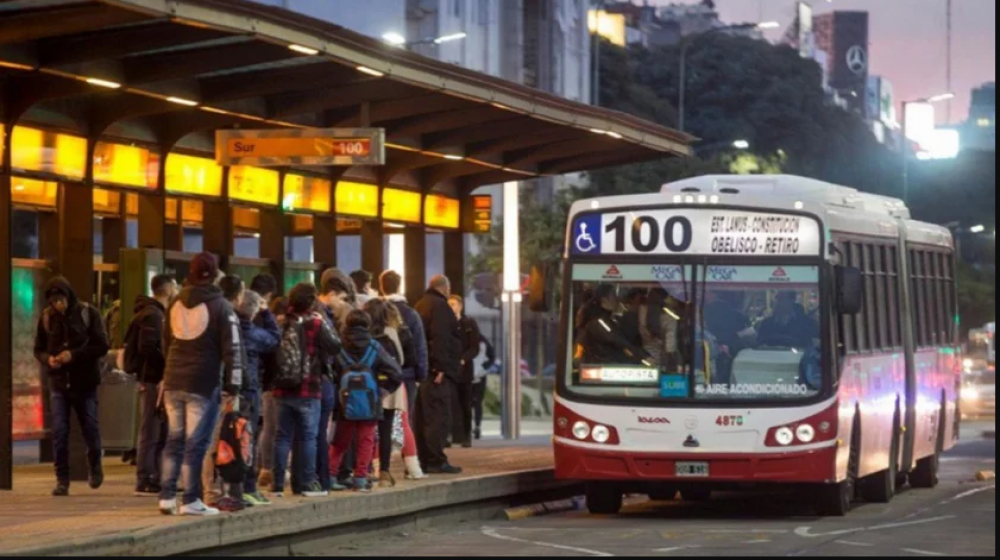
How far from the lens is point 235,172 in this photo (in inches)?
891

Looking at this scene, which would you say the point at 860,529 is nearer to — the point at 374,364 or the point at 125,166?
the point at 374,364

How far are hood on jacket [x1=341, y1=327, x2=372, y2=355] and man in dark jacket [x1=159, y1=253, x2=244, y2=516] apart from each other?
99.8 inches

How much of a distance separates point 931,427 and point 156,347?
985cm

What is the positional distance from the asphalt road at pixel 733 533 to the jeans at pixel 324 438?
0.69 metres

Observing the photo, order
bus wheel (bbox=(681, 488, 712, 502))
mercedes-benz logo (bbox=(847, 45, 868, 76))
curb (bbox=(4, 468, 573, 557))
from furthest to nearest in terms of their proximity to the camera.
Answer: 1. mercedes-benz logo (bbox=(847, 45, 868, 76))
2. bus wheel (bbox=(681, 488, 712, 502))
3. curb (bbox=(4, 468, 573, 557))

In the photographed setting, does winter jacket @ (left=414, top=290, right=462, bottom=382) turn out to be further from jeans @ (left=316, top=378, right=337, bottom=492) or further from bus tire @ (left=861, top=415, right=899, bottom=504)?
bus tire @ (left=861, top=415, right=899, bottom=504)

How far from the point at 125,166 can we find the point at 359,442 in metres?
4.72

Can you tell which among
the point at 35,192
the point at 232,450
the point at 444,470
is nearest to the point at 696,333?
the point at 444,470

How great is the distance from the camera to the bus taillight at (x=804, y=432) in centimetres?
1778

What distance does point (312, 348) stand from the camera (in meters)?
15.9

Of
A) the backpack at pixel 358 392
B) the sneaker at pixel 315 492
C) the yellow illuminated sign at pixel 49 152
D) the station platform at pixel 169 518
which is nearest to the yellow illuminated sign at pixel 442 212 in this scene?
the station platform at pixel 169 518

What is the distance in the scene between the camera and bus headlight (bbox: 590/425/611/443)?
59.5ft

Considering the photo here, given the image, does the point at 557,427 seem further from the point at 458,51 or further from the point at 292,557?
the point at 458,51

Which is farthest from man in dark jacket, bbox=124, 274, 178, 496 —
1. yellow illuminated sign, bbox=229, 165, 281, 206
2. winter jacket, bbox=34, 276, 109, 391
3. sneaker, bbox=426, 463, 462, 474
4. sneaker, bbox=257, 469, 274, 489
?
yellow illuminated sign, bbox=229, 165, 281, 206
